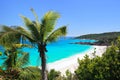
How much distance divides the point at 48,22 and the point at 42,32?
62 cm

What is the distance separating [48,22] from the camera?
46.4 ft

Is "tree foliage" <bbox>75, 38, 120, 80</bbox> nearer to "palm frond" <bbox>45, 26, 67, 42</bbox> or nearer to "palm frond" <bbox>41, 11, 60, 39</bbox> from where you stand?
"palm frond" <bbox>45, 26, 67, 42</bbox>

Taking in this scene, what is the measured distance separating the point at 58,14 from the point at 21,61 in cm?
426

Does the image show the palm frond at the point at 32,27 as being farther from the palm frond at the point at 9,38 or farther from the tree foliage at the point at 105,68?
the tree foliage at the point at 105,68

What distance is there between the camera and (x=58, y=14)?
47.3ft

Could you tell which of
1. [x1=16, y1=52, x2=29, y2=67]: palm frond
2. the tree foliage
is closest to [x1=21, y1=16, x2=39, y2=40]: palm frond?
the tree foliage

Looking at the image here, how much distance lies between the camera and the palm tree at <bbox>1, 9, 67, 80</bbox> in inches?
545

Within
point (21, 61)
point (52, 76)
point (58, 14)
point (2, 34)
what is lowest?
point (52, 76)

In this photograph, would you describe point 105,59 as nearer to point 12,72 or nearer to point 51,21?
point 51,21

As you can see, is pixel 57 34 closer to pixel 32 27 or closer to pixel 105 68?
pixel 32 27

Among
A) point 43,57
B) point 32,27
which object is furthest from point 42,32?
point 43,57

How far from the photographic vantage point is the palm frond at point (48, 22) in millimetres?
13977

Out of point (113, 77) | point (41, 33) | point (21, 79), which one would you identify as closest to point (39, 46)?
point (41, 33)

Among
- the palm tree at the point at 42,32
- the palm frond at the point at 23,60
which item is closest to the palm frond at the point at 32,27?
the palm tree at the point at 42,32
